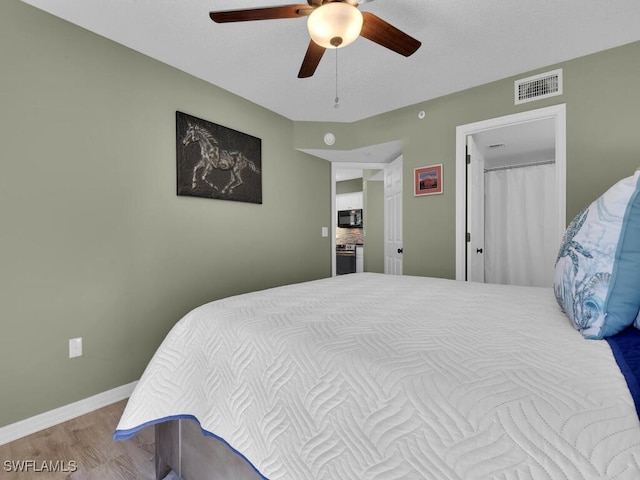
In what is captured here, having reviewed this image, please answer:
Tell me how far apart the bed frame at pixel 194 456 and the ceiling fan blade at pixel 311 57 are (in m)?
1.90

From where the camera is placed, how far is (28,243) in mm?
1779

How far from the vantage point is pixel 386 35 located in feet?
5.50

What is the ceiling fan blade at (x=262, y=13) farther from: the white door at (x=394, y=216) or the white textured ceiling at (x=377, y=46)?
the white door at (x=394, y=216)

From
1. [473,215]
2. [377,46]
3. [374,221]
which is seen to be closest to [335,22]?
[377,46]

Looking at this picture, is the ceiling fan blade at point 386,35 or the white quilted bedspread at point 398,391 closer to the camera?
the white quilted bedspread at point 398,391

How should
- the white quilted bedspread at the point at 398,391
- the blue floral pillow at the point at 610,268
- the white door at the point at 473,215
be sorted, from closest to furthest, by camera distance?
the white quilted bedspread at the point at 398,391, the blue floral pillow at the point at 610,268, the white door at the point at 473,215

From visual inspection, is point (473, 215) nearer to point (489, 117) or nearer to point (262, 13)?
point (489, 117)

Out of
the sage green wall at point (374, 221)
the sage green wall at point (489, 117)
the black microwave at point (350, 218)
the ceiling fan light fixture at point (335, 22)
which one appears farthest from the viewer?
the black microwave at point (350, 218)

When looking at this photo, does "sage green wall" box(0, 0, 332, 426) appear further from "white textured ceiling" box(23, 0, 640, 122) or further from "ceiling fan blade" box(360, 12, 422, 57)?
"ceiling fan blade" box(360, 12, 422, 57)

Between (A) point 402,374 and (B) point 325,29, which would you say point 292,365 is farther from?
(B) point 325,29

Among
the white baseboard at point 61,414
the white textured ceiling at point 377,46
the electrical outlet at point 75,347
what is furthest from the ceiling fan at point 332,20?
the white baseboard at point 61,414

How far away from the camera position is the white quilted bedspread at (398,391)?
0.53 metres

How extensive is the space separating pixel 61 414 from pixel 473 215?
356cm

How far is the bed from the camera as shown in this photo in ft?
1.78
